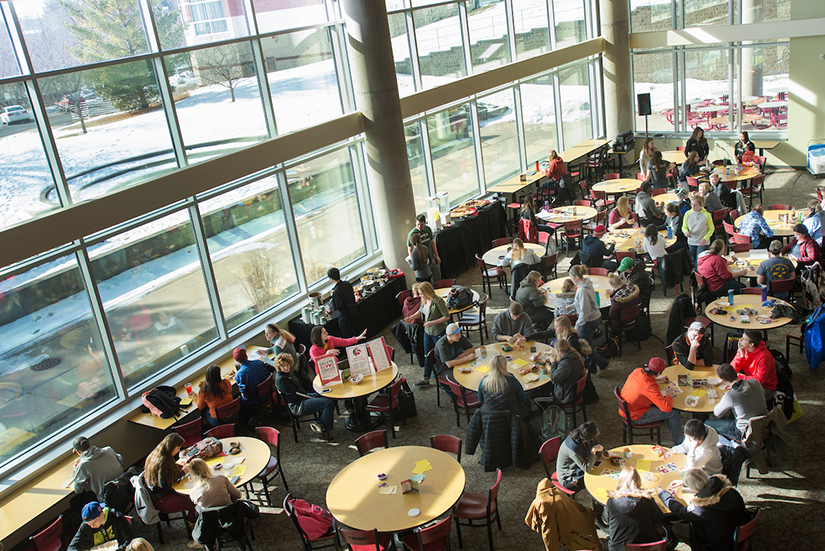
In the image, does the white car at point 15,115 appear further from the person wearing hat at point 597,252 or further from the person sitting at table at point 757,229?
the person sitting at table at point 757,229

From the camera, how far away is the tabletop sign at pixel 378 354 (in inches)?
334

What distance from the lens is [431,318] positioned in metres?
9.48

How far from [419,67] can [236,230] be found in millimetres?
5723

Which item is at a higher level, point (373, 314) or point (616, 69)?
point (616, 69)

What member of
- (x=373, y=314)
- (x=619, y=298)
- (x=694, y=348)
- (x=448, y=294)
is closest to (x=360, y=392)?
(x=448, y=294)

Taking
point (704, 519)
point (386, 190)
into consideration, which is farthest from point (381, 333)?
point (704, 519)

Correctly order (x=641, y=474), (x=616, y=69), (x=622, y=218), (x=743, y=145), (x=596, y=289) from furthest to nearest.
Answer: (x=616, y=69)
(x=743, y=145)
(x=622, y=218)
(x=596, y=289)
(x=641, y=474)

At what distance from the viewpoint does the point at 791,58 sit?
16.5m

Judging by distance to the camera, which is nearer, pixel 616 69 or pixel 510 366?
pixel 510 366

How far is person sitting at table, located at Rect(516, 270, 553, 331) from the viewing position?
965 centimetres

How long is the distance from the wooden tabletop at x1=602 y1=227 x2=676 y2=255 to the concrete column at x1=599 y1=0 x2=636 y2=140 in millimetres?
8611

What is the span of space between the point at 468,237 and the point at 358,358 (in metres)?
6.03

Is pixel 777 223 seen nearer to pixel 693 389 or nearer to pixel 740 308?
pixel 740 308

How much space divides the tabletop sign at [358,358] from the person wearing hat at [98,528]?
9.90 feet
